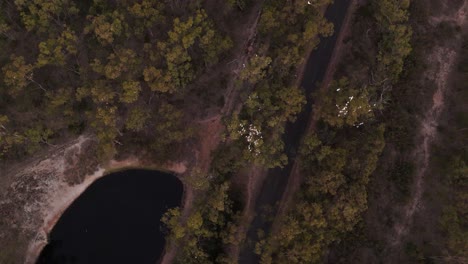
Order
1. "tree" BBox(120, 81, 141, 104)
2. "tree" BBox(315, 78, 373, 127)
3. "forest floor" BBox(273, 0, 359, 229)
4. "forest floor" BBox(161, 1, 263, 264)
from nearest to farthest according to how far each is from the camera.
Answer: "tree" BBox(315, 78, 373, 127) → "tree" BBox(120, 81, 141, 104) → "forest floor" BBox(273, 0, 359, 229) → "forest floor" BBox(161, 1, 263, 264)

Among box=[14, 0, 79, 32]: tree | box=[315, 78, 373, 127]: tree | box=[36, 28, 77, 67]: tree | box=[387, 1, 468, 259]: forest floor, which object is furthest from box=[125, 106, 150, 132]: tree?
box=[387, 1, 468, 259]: forest floor

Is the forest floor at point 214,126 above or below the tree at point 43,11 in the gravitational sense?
below

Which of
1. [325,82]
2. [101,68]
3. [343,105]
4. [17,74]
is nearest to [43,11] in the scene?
[17,74]

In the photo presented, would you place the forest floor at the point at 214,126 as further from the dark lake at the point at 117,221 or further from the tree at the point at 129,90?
the tree at the point at 129,90

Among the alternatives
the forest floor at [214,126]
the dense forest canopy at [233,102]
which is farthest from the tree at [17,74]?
the forest floor at [214,126]

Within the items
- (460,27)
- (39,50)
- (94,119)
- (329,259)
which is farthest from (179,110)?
(460,27)

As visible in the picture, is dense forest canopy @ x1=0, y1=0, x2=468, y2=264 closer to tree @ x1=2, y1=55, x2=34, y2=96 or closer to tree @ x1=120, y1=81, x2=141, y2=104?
tree @ x1=120, y1=81, x2=141, y2=104

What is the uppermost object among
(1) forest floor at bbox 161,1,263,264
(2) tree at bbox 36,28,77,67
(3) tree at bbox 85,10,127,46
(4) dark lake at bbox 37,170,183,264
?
(3) tree at bbox 85,10,127,46

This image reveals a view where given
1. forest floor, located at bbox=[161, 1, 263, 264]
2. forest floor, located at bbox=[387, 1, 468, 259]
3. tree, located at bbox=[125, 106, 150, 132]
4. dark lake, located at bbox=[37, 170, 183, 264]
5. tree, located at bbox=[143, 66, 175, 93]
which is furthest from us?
forest floor, located at bbox=[161, 1, 263, 264]

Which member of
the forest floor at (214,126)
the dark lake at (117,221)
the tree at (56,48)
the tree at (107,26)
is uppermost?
the tree at (107,26)
